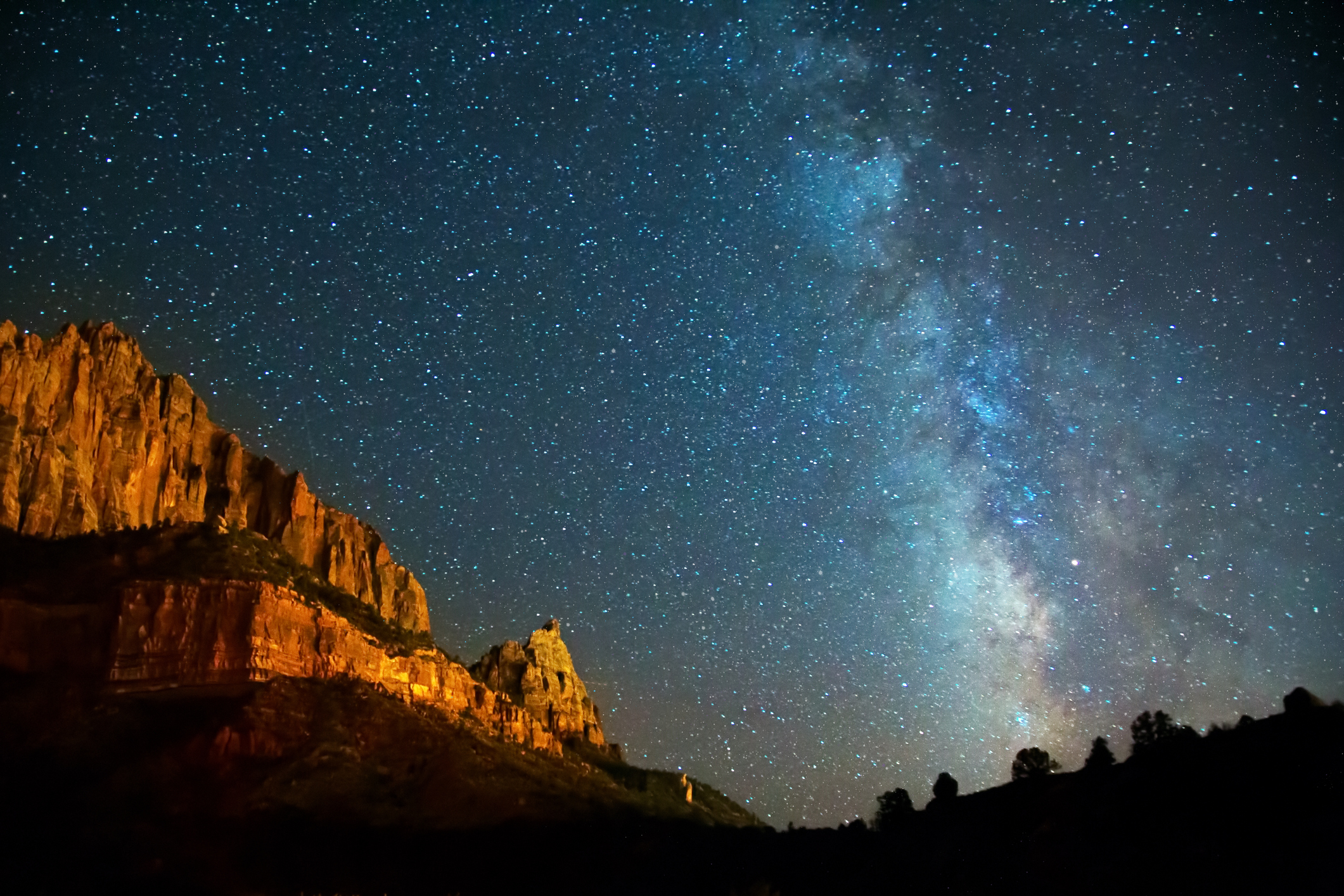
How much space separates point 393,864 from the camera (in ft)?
180

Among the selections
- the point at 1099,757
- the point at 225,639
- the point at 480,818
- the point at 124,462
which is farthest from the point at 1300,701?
the point at 124,462

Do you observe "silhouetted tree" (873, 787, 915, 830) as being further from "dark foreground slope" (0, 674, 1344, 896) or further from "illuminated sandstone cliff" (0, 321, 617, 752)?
"illuminated sandstone cliff" (0, 321, 617, 752)

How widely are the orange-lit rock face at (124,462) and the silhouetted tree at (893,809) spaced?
6682 centimetres

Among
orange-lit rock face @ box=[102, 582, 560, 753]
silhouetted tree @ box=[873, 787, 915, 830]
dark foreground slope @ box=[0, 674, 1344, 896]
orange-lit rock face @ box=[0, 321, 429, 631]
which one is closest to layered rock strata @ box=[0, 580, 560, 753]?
orange-lit rock face @ box=[102, 582, 560, 753]

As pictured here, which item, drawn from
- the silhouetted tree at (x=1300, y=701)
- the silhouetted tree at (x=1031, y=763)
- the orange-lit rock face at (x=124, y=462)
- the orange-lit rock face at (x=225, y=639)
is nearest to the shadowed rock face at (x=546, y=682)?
the orange-lit rock face at (x=124, y=462)

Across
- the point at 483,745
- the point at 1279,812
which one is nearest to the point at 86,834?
the point at 483,745

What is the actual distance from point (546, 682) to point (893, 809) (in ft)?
301

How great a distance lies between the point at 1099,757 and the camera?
140 ft

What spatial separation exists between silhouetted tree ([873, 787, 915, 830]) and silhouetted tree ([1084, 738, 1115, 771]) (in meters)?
11.6

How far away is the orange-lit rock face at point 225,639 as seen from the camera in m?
66.6

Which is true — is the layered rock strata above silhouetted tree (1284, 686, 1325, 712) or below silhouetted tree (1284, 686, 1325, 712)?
above

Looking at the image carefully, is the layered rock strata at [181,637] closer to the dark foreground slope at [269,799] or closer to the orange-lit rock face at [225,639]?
the orange-lit rock face at [225,639]

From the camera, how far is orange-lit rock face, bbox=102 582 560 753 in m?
66.6

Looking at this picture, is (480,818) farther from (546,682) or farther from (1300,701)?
(546,682)
